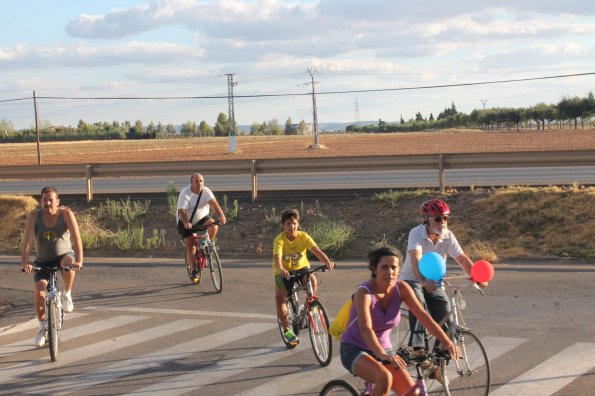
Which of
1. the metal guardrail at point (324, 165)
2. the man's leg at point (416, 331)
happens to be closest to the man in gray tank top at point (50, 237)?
the man's leg at point (416, 331)

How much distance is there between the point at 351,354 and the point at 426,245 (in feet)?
6.13

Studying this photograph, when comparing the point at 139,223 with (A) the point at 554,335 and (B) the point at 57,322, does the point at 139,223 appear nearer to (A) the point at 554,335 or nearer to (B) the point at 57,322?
(B) the point at 57,322

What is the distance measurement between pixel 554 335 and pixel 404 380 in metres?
4.56

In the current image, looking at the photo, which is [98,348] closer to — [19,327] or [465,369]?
[19,327]

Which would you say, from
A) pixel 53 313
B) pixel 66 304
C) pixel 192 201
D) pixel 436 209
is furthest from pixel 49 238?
pixel 436 209

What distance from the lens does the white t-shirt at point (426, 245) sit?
7133mm

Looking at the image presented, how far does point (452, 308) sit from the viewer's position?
6691 mm

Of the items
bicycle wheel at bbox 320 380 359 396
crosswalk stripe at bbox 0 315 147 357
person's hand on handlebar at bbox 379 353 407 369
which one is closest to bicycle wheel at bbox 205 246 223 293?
crosswalk stripe at bbox 0 315 147 357

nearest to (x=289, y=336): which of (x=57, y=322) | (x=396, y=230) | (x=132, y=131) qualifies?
(x=57, y=322)

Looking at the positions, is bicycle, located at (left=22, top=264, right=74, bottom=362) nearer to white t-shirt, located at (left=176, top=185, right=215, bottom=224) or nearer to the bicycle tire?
white t-shirt, located at (left=176, top=185, right=215, bottom=224)

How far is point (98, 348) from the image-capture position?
968 cm

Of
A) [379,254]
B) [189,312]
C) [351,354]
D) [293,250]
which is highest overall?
[379,254]

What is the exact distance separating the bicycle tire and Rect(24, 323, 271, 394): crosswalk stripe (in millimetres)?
3526

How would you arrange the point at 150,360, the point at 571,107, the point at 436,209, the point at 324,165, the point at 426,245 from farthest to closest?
the point at 571,107 → the point at 324,165 → the point at 150,360 → the point at 426,245 → the point at 436,209
